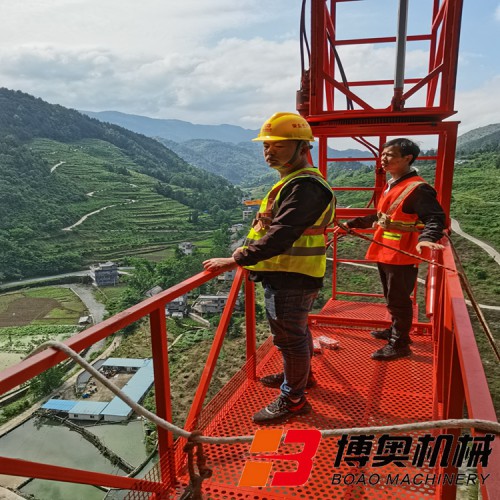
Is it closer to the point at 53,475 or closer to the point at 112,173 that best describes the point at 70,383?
the point at 53,475

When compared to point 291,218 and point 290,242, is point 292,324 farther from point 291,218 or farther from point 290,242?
point 291,218

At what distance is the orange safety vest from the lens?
10.9 feet

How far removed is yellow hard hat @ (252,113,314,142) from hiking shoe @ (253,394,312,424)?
173 cm

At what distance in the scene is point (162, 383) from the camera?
2.39 metres

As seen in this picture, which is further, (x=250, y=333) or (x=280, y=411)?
(x=250, y=333)

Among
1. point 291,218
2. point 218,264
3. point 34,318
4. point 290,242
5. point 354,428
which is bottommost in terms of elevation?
point 34,318

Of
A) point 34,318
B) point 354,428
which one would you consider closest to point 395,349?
point 354,428

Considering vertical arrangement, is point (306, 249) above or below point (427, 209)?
below

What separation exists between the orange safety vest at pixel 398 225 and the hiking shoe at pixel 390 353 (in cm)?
89

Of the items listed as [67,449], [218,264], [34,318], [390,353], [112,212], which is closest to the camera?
[218,264]

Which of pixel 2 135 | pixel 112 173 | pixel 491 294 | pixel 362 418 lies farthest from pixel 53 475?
pixel 2 135

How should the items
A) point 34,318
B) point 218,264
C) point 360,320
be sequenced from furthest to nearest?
point 34,318 < point 360,320 < point 218,264

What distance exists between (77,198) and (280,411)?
96.5 meters

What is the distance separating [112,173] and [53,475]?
113077mm
